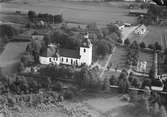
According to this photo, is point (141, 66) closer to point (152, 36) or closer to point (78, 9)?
point (152, 36)

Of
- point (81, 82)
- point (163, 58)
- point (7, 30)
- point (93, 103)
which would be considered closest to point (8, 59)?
point (7, 30)

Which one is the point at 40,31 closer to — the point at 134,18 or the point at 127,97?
the point at 134,18

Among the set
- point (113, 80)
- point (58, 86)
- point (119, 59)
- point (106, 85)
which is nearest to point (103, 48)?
point (119, 59)

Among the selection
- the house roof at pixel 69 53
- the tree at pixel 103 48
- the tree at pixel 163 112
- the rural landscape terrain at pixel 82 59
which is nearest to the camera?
the tree at pixel 163 112

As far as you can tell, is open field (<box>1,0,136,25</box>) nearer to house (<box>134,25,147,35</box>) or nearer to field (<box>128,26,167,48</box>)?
house (<box>134,25,147,35</box>)

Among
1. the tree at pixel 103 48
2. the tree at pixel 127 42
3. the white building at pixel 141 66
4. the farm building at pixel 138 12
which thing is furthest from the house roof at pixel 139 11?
the white building at pixel 141 66

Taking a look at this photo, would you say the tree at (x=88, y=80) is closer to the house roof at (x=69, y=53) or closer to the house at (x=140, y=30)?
the house roof at (x=69, y=53)

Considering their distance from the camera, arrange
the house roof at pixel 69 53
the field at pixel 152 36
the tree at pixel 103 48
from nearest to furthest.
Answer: the house roof at pixel 69 53 < the tree at pixel 103 48 < the field at pixel 152 36
